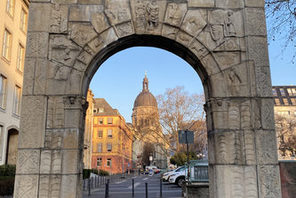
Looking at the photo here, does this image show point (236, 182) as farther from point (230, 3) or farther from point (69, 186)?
point (230, 3)

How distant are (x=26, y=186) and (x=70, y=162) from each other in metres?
1.11

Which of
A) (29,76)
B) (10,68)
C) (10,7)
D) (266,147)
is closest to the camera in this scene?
(266,147)

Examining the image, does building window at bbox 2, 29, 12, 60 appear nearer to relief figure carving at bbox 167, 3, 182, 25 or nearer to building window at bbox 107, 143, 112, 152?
relief figure carving at bbox 167, 3, 182, 25

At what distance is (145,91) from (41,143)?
10934cm

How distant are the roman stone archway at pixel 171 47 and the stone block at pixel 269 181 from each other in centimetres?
2

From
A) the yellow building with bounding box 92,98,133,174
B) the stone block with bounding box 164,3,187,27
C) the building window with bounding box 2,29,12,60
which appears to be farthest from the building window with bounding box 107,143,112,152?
the stone block with bounding box 164,3,187,27

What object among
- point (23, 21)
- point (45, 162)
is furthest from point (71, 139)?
point (23, 21)

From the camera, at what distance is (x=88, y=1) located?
23.9 ft

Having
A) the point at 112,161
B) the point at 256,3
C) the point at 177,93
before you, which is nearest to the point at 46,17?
the point at 256,3

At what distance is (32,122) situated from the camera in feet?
21.8

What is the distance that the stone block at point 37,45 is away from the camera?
6.99 metres

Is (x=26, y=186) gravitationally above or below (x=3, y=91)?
below

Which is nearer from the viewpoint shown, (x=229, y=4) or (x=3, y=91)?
(x=229, y=4)

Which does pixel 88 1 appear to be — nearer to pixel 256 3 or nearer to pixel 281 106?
pixel 256 3
